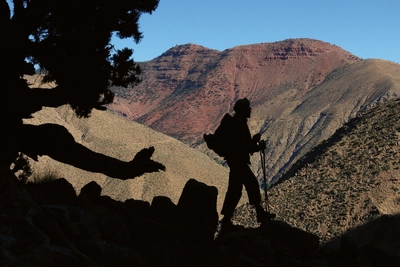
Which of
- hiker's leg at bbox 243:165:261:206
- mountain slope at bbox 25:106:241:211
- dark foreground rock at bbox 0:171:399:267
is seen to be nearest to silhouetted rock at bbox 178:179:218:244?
dark foreground rock at bbox 0:171:399:267

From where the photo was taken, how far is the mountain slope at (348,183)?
4000cm

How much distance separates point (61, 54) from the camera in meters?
13.1

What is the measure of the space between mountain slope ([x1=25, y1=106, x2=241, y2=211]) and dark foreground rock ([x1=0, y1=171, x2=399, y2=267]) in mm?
49046

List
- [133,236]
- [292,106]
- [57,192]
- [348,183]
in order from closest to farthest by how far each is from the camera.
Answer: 1. [133,236]
2. [57,192]
3. [348,183]
4. [292,106]

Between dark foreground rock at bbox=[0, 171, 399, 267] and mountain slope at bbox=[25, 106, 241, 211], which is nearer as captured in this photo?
dark foreground rock at bbox=[0, 171, 399, 267]

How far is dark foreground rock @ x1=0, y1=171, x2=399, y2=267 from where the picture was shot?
7531mm

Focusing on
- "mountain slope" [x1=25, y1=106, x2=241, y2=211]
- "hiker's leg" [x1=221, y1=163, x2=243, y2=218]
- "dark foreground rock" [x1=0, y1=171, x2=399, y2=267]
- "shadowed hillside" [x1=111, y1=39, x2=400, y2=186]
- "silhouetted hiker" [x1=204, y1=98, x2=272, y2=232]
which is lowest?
"dark foreground rock" [x1=0, y1=171, x2=399, y2=267]

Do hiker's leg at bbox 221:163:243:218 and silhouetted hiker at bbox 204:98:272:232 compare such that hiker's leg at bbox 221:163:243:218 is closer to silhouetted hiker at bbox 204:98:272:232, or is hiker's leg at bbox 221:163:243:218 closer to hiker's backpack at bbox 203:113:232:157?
silhouetted hiker at bbox 204:98:272:232

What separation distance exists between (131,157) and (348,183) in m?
34.7

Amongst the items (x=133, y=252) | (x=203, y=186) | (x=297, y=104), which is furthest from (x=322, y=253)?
(x=297, y=104)

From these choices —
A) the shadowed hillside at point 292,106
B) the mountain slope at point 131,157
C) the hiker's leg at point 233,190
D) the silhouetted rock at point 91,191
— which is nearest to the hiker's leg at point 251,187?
the hiker's leg at point 233,190

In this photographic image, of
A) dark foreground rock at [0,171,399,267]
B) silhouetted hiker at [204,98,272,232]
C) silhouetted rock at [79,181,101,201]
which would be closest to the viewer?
→ dark foreground rock at [0,171,399,267]

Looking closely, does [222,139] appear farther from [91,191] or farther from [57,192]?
[57,192]

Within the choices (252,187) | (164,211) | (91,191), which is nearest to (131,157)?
(91,191)
